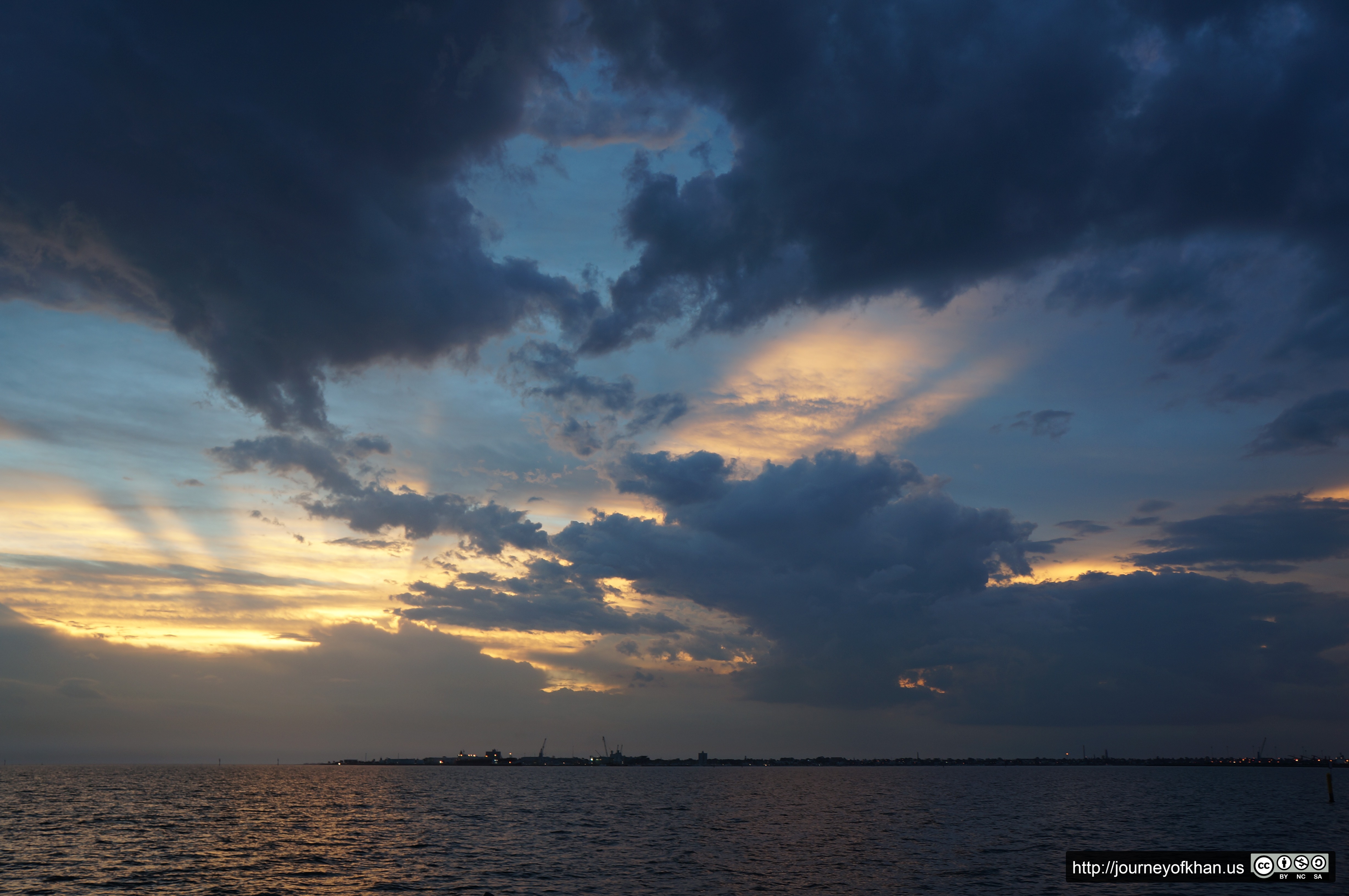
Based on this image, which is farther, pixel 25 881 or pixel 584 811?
pixel 584 811

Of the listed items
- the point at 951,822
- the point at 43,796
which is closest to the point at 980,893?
the point at 951,822

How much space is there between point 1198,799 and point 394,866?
190092 mm

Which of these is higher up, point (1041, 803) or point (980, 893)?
point (980, 893)

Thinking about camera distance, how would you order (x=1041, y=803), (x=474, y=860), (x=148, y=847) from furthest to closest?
1. (x=1041, y=803)
2. (x=148, y=847)
3. (x=474, y=860)

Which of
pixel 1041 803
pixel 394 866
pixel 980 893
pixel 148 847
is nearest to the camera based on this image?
pixel 980 893

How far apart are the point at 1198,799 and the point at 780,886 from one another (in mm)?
170876

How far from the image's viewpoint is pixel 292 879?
220 feet

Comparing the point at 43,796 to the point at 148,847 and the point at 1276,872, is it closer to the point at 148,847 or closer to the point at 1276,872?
the point at 148,847

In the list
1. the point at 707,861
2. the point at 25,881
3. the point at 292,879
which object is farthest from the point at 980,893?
the point at 25,881

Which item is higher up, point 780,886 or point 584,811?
point 780,886

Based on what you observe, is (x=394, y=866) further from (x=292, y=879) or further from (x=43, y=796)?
(x=43, y=796)

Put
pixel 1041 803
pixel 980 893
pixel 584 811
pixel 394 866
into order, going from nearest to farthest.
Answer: pixel 980 893 < pixel 394 866 < pixel 584 811 < pixel 1041 803

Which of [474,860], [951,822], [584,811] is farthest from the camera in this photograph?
→ [584,811]

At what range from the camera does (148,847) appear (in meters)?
88.1
